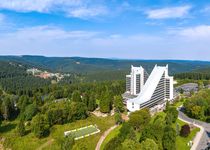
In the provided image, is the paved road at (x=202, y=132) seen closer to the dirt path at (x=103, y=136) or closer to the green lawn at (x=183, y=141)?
the green lawn at (x=183, y=141)

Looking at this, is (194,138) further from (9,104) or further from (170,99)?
(9,104)

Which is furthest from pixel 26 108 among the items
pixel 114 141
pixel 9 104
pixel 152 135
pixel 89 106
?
pixel 152 135

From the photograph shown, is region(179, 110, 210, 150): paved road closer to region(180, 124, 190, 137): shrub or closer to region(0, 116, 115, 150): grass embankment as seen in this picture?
region(180, 124, 190, 137): shrub

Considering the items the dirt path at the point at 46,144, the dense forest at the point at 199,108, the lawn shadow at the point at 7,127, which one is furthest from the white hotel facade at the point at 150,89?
the lawn shadow at the point at 7,127

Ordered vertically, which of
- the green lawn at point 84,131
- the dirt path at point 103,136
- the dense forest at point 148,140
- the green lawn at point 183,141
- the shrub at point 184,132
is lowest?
the dirt path at point 103,136

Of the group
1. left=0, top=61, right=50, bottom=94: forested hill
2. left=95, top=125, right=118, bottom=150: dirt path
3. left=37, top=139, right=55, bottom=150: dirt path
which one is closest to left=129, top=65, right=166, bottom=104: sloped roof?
left=95, top=125, right=118, bottom=150: dirt path

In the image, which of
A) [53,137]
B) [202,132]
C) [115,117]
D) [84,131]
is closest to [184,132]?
[202,132]
